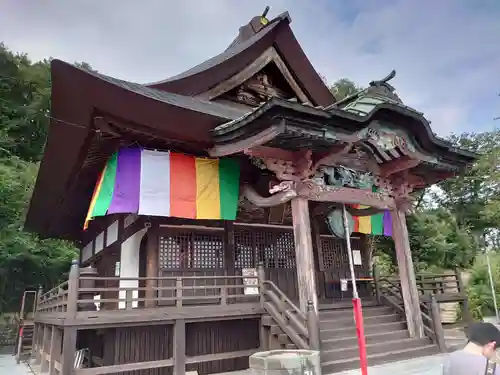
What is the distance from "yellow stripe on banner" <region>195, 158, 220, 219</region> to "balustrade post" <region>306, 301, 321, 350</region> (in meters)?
2.81

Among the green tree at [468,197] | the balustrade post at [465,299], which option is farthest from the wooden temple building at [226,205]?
the green tree at [468,197]

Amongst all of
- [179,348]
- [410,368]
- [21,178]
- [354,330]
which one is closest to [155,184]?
[179,348]

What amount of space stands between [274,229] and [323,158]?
2949 millimetres

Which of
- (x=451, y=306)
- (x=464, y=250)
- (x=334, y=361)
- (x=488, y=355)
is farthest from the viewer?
(x=464, y=250)

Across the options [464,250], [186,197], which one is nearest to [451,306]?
[464,250]

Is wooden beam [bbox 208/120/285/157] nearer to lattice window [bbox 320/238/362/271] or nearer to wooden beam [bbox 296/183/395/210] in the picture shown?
wooden beam [bbox 296/183/395/210]

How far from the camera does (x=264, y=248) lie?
403 inches

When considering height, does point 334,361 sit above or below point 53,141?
below

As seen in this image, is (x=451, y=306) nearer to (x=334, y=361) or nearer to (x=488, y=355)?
(x=334, y=361)

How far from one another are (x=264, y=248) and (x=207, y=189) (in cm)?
255

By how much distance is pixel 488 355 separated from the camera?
8.80 feet

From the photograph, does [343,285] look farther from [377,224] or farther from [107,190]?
[107,190]

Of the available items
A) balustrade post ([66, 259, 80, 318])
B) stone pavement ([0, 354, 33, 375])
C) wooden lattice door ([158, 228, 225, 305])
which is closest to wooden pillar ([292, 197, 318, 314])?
wooden lattice door ([158, 228, 225, 305])

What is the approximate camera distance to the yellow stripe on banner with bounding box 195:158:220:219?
846 cm
